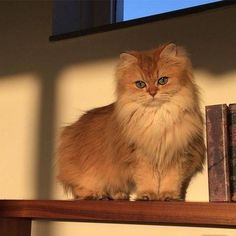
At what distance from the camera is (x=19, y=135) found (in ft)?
5.67

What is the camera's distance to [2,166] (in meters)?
1.74

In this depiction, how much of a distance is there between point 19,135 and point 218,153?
82 cm

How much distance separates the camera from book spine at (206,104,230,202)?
115 cm

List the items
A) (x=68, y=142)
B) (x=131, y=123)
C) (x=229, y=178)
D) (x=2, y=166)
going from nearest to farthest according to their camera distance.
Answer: (x=229, y=178) < (x=131, y=123) < (x=68, y=142) < (x=2, y=166)

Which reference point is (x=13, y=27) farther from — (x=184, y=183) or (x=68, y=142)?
(x=184, y=183)

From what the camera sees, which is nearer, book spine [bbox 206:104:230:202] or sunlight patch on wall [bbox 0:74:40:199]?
book spine [bbox 206:104:230:202]

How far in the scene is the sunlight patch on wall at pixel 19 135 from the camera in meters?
1.69

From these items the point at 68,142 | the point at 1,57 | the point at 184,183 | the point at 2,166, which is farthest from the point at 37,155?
the point at 184,183

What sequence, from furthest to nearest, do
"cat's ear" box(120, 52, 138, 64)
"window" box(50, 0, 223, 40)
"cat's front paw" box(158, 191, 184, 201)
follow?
"window" box(50, 0, 223, 40) < "cat's ear" box(120, 52, 138, 64) < "cat's front paw" box(158, 191, 184, 201)

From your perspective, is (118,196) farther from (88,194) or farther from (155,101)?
(155,101)

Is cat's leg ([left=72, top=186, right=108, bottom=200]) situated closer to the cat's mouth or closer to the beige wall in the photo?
the beige wall

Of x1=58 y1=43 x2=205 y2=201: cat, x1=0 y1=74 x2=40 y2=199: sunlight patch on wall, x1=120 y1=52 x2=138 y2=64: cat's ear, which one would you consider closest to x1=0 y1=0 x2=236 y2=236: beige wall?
x1=0 y1=74 x2=40 y2=199: sunlight patch on wall

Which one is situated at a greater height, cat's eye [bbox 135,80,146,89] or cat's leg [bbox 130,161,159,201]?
cat's eye [bbox 135,80,146,89]

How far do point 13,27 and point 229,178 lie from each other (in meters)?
1.07
